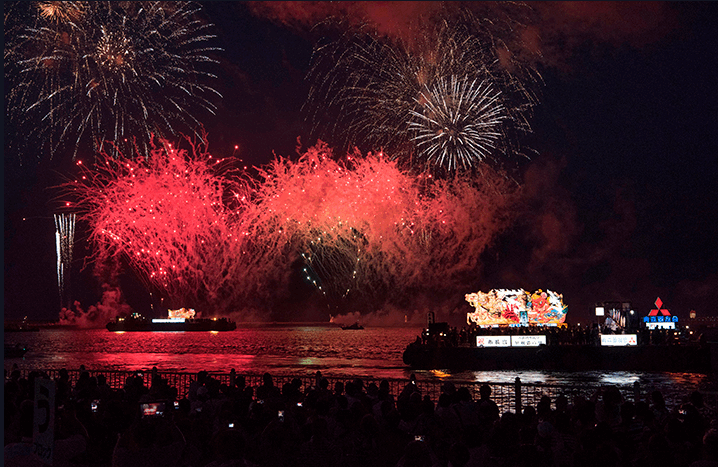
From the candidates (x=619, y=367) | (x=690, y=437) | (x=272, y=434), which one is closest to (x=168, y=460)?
(x=272, y=434)

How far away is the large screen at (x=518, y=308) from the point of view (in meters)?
72.9

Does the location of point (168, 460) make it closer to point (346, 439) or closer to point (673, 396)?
point (346, 439)

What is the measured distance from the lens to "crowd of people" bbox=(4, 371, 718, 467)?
8.26m

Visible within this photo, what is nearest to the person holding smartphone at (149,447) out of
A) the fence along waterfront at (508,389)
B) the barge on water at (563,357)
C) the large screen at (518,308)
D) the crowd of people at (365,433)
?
the crowd of people at (365,433)

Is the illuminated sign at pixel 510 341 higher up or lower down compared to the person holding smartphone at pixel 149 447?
lower down

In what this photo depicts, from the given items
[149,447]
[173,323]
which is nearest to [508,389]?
[149,447]

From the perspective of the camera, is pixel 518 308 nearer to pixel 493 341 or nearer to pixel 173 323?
pixel 493 341

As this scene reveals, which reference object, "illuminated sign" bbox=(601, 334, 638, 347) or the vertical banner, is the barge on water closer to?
"illuminated sign" bbox=(601, 334, 638, 347)

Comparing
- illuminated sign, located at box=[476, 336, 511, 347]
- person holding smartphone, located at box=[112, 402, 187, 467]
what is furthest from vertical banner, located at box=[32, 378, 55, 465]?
illuminated sign, located at box=[476, 336, 511, 347]

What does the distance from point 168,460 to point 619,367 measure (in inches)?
2268

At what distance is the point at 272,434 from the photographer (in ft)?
33.1

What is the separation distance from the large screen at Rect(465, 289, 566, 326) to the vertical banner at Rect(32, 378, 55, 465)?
68.8m

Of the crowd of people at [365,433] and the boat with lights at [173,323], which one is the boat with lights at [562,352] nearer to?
the crowd of people at [365,433]

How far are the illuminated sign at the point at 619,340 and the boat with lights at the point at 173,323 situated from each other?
137372 millimetres
